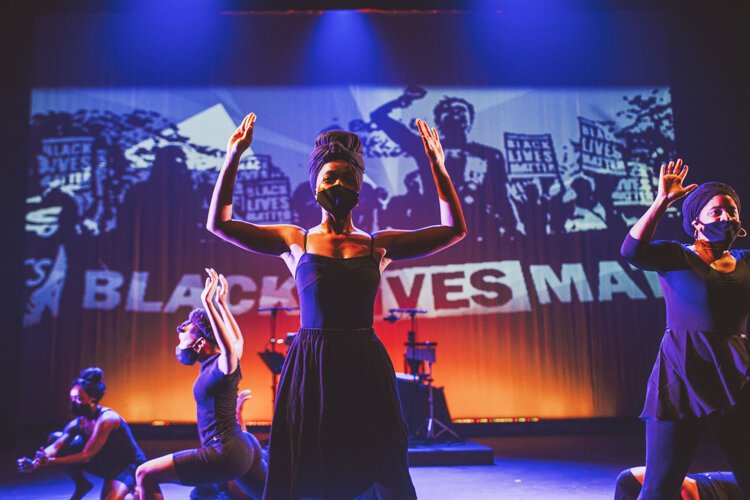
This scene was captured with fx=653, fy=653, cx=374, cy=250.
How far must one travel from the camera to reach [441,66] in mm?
9078

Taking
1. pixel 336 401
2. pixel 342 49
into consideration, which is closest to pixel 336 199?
pixel 336 401

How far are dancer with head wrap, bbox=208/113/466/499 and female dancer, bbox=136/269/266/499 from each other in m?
1.29

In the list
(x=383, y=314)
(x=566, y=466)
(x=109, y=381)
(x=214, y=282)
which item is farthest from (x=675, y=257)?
(x=109, y=381)

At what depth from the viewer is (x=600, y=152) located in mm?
8898

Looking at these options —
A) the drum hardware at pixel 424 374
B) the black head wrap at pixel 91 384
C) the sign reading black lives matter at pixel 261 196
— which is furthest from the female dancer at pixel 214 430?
the sign reading black lives matter at pixel 261 196

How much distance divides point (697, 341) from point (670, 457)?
0.45 meters

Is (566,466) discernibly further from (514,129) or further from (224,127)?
(224,127)

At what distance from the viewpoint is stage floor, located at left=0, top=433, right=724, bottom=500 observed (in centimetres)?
497

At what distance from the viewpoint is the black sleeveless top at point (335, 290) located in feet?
6.20

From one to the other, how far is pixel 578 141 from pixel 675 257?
675cm

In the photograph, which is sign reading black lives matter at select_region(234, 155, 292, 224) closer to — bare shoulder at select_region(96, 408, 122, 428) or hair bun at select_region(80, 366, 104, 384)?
hair bun at select_region(80, 366, 104, 384)

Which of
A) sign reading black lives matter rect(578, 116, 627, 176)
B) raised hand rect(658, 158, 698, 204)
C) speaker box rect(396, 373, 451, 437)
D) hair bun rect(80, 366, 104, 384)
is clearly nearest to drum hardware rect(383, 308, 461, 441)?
speaker box rect(396, 373, 451, 437)

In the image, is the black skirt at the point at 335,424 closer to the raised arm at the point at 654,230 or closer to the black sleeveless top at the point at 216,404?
the raised arm at the point at 654,230

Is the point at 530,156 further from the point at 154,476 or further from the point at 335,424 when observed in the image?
the point at 335,424
